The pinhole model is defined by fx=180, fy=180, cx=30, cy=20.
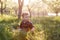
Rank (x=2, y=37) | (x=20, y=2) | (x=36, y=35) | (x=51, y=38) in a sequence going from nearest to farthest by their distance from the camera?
(x=2, y=37) → (x=36, y=35) → (x=51, y=38) → (x=20, y=2)

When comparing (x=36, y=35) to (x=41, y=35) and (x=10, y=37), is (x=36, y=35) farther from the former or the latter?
(x=10, y=37)

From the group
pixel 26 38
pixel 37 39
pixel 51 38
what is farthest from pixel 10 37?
pixel 51 38

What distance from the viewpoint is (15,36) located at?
3053mm

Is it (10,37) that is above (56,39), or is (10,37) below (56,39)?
above

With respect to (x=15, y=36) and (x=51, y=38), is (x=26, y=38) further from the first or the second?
(x=51, y=38)

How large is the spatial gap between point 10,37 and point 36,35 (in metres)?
0.58

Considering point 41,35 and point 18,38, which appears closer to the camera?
point 18,38

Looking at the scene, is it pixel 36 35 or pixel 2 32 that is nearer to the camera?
pixel 2 32

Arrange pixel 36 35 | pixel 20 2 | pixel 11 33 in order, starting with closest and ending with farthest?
pixel 11 33 → pixel 36 35 → pixel 20 2

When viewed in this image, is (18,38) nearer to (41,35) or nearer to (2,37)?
(2,37)

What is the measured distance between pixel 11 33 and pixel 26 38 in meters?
0.27

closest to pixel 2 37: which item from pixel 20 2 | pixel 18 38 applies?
pixel 18 38

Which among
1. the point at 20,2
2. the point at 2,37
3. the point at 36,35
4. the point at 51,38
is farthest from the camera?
the point at 20,2

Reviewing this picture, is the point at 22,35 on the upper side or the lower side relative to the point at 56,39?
upper
